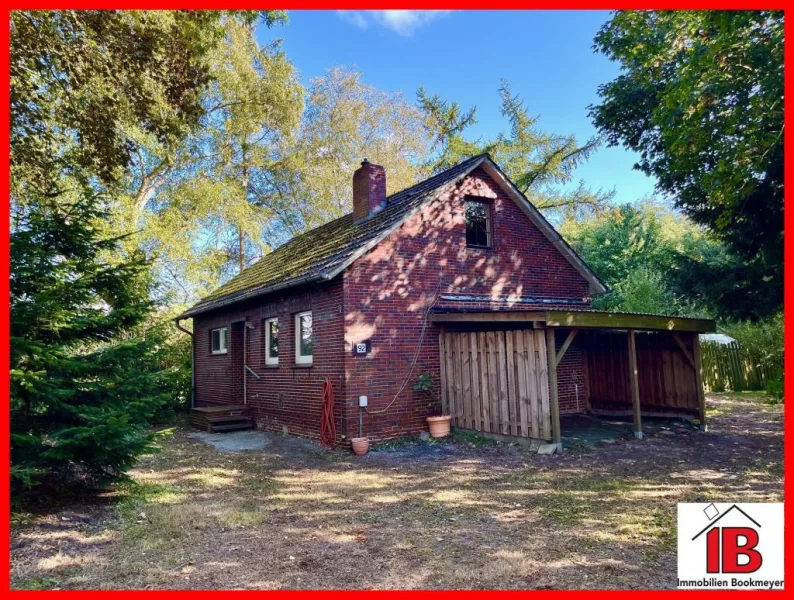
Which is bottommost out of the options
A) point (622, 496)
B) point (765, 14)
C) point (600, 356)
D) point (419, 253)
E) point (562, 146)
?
point (622, 496)

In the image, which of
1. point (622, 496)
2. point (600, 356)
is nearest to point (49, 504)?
point (622, 496)

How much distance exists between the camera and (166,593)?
3998mm

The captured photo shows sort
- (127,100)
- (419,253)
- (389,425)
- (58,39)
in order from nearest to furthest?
(58,39) < (127,100) < (389,425) < (419,253)

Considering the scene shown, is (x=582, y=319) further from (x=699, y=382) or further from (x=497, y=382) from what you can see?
(x=699, y=382)

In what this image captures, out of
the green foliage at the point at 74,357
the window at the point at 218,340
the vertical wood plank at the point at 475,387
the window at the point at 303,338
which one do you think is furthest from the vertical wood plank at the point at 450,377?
the window at the point at 218,340

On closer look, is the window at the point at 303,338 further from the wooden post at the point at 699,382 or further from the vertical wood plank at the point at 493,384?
the wooden post at the point at 699,382

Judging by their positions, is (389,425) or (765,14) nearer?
(765,14)

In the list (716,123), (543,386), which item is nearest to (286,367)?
(543,386)

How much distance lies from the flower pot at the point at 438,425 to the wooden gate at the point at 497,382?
1.14 ft

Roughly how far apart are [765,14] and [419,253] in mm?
7233

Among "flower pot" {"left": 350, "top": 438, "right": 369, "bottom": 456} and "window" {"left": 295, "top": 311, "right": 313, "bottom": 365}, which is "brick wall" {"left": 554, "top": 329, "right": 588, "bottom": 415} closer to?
"flower pot" {"left": 350, "top": 438, "right": 369, "bottom": 456}

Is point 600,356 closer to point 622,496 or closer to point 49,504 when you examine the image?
point 622,496

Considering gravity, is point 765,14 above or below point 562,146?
below

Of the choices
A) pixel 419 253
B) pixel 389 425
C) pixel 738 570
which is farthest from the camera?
pixel 419 253
